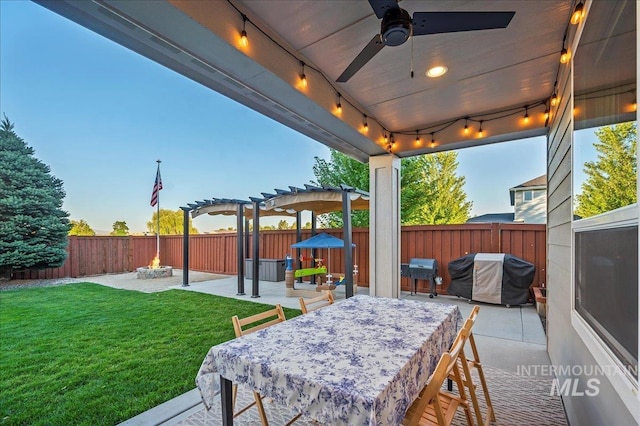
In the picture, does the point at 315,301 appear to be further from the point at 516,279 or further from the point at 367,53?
the point at 516,279

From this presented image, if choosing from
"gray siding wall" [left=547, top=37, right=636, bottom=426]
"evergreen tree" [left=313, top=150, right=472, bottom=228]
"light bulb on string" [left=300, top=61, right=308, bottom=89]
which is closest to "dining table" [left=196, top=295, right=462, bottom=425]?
"gray siding wall" [left=547, top=37, right=636, bottom=426]

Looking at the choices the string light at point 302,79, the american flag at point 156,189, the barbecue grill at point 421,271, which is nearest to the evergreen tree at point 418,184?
the barbecue grill at point 421,271

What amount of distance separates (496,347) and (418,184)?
933 centimetres

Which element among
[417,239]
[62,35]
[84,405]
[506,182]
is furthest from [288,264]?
[506,182]

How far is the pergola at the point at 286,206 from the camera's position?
5477mm

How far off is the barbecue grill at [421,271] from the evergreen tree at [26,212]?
1113 centimetres

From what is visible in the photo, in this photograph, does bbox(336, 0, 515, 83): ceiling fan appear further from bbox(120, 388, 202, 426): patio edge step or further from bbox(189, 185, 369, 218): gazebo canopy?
bbox(189, 185, 369, 218): gazebo canopy

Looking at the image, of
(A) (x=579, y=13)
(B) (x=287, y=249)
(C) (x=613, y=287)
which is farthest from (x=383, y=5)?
(B) (x=287, y=249)

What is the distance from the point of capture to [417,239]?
22.5 ft

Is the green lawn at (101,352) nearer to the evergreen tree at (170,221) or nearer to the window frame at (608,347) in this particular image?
the window frame at (608,347)

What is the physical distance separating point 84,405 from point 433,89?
4.59 m

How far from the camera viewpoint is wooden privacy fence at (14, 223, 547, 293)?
19.1 ft

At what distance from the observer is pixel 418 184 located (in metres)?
12.2

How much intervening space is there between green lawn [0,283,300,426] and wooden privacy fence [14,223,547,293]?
3268 mm
